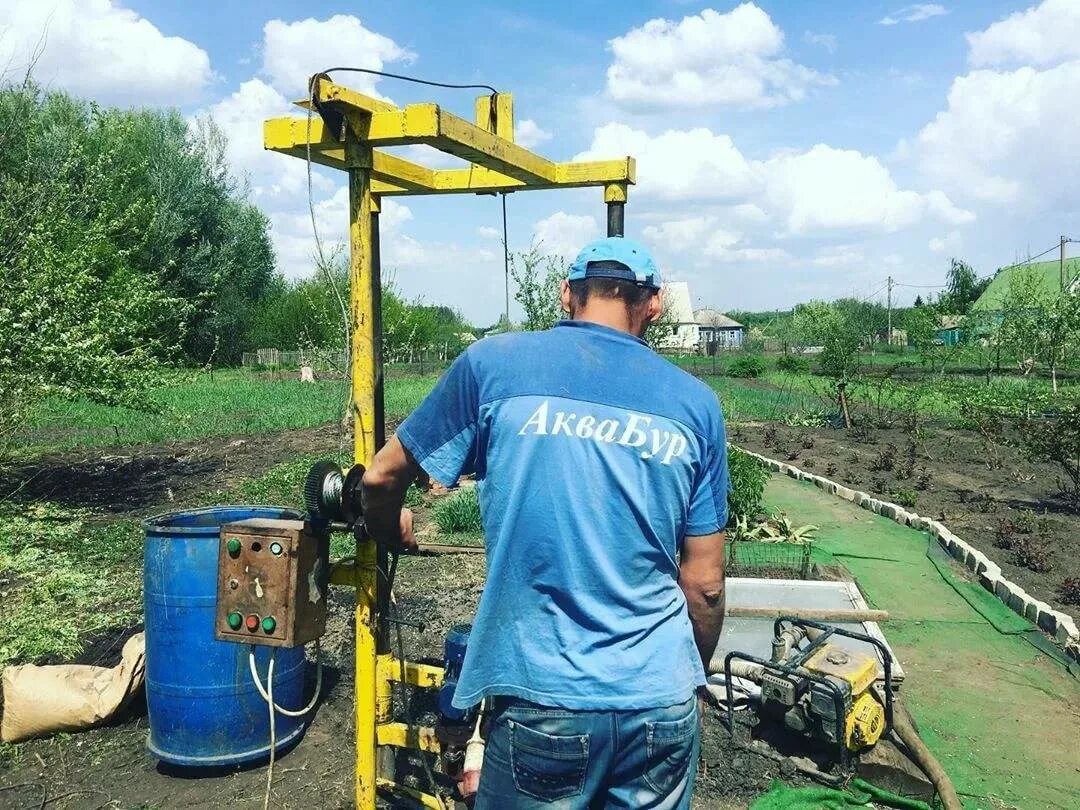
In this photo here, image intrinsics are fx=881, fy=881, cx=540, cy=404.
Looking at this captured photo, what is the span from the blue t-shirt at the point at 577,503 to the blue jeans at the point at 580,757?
4 centimetres

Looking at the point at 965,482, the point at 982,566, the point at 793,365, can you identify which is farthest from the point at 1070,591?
the point at 793,365

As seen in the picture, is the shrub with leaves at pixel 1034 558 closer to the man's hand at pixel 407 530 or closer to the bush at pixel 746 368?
the man's hand at pixel 407 530

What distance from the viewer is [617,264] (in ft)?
7.39

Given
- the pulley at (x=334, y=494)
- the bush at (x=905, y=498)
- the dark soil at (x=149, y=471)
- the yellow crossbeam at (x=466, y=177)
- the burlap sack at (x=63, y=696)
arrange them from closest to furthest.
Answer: the pulley at (x=334, y=494) < the yellow crossbeam at (x=466, y=177) < the burlap sack at (x=63, y=696) < the bush at (x=905, y=498) < the dark soil at (x=149, y=471)

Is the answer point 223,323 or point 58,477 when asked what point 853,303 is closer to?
point 223,323

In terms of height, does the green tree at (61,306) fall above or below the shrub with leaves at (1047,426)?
above

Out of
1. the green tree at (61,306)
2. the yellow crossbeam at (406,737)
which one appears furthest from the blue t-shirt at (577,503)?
the green tree at (61,306)

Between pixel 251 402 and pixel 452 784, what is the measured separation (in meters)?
19.6

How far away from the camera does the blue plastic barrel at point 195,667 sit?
379 cm

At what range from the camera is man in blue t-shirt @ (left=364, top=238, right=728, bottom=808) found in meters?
1.96

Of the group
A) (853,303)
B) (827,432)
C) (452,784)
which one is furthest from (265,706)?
(853,303)

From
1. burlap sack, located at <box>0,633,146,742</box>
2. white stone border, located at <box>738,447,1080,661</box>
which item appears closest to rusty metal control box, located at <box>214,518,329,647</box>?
burlap sack, located at <box>0,633,146,742</box>

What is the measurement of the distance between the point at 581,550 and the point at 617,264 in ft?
2.45

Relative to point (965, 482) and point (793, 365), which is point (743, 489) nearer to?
point (965, 482)
